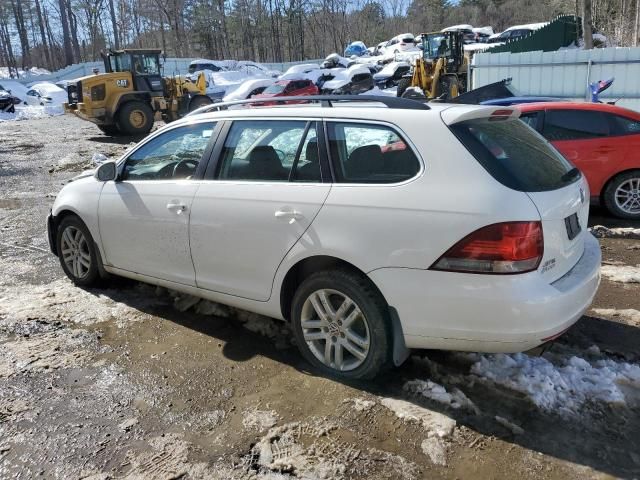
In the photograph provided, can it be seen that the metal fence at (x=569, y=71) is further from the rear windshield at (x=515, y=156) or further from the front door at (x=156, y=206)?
the front door at (x=156, y=206)

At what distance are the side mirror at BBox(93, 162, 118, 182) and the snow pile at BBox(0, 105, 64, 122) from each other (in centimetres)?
2810

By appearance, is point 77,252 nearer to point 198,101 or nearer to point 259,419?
point 259,419

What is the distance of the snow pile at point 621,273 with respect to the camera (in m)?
5.00

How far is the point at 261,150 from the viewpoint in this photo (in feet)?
12.2

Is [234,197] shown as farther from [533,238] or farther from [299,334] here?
[533,238]

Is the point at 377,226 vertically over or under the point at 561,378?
over

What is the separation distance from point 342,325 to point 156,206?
1.73 metres

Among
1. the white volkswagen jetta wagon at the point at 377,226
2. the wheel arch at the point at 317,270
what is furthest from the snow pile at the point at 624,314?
the wheel arch at the point at 317,270

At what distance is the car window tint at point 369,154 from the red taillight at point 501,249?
0.51 metres

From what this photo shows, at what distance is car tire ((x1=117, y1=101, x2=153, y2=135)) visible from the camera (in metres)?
18.8

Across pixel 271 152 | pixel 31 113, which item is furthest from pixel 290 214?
pixel 31 113

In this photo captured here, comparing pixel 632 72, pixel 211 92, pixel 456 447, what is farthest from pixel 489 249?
pixel 211 92

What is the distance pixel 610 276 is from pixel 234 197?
140 inches

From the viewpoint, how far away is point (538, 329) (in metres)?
2.83
